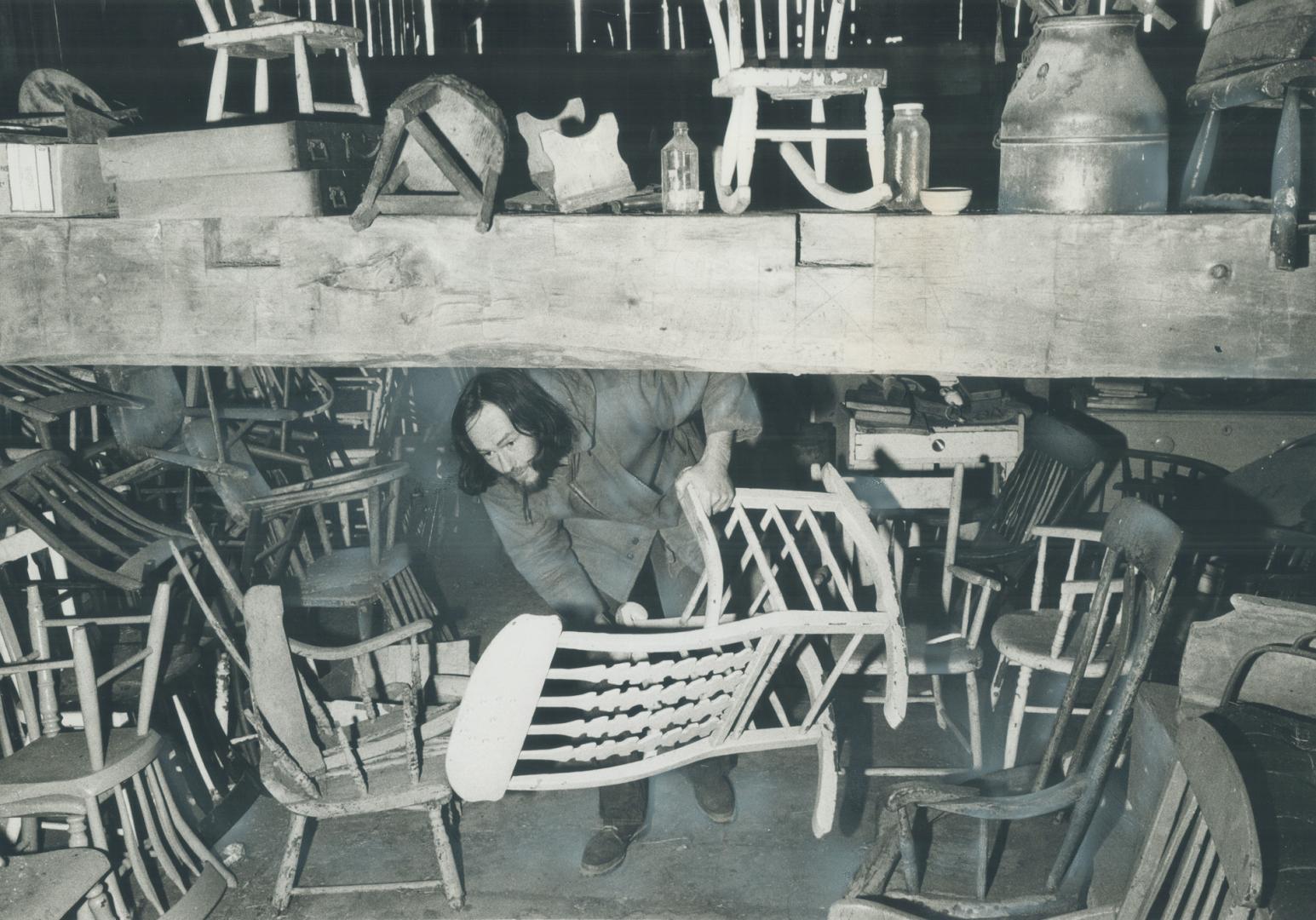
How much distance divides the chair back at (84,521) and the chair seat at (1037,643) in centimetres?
286

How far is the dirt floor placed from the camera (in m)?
3.18

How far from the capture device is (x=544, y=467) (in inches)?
124

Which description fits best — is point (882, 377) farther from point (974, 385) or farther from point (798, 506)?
point (798, 506)

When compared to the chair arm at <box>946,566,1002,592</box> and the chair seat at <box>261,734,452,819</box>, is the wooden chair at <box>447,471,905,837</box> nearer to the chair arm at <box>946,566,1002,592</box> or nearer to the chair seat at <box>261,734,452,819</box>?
the chair seat at <box>261,734,452,819</box>

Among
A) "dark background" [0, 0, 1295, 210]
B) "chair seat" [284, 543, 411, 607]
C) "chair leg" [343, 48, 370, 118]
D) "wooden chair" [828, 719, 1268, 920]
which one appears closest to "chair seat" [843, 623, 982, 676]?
"wooden chair" [828, 719, 1268, 920]

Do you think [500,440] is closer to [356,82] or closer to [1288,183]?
[356,82]

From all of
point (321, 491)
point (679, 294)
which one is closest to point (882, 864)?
point (679, 294)

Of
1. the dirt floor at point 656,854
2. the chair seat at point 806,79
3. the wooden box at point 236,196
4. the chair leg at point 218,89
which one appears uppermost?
the chair leg at point 218,89

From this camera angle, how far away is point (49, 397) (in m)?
3.90

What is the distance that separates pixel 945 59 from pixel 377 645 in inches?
215

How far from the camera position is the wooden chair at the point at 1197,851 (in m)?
1.64

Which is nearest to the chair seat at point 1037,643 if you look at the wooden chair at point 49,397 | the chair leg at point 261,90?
the chair leg at point 261,90

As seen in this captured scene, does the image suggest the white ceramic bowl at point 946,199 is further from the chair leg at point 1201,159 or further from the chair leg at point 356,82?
the chair leg at point 356,82

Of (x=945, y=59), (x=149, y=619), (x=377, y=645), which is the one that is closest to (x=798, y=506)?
(x=377, y=645)
